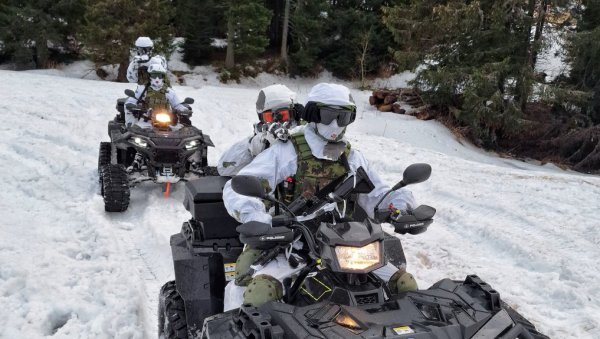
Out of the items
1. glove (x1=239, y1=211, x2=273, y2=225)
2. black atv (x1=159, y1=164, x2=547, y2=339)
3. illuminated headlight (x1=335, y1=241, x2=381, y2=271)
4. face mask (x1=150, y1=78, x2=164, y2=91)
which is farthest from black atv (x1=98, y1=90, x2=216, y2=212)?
illuminated headlight (x1=335, y1=241, x2=381, y2=271)

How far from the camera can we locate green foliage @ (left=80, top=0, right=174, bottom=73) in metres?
20.2

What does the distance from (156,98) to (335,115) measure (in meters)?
5.87

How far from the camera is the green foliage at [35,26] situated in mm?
21109

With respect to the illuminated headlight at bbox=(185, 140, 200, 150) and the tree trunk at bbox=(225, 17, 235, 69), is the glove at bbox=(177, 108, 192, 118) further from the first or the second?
the tree trunk at bbox=(225, 17, 235, 69)

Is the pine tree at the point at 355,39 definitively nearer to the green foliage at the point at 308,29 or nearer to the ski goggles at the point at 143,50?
the green foliage at the point at 308,29

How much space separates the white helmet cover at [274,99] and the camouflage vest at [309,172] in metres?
2.40

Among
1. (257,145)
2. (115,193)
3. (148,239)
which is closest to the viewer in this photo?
(257,145)

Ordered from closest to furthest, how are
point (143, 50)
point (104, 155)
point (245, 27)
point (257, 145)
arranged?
point (257, 145) < point (104, 155) < point (143, 50) < point (245, 27)

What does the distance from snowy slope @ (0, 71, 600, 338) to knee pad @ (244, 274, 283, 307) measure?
1558mm

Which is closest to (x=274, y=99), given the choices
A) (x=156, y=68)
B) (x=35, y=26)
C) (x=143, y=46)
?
(x=156, y=68)

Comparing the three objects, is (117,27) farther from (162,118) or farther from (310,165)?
(310,165)

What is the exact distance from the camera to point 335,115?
320cm

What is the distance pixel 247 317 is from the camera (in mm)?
2436

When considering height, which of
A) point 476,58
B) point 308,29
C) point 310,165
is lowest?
point 310,165
